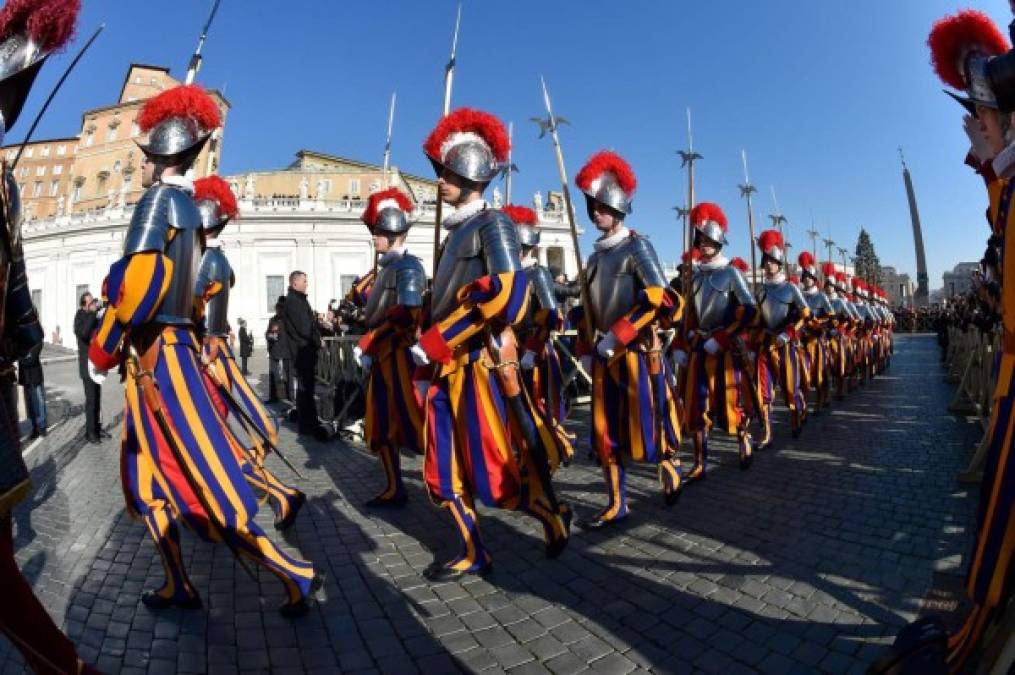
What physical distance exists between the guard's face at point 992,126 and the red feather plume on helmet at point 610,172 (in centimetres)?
257

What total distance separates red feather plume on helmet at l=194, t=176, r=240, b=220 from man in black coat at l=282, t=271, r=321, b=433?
223cm

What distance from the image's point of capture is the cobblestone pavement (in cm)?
243

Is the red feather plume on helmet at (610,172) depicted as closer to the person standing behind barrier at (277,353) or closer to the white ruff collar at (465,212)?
the white ruff collar at (465,212)

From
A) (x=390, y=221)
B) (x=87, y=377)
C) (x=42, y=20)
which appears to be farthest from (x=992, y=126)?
(x=87, y=377)

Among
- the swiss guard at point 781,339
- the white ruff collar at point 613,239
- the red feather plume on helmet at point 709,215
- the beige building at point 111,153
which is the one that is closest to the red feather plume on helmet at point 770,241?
the swiss guard at point 781,339

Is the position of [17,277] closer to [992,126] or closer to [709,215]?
[992,126]

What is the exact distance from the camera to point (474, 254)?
324cm

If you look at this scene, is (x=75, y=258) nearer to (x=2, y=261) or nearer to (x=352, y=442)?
(x=352, y=442)

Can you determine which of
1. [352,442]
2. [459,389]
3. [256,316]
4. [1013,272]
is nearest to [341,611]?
[459,389]

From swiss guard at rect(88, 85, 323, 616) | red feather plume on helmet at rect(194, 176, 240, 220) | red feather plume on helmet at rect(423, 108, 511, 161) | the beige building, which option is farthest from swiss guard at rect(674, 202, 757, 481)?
the beige building

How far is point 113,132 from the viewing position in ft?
199

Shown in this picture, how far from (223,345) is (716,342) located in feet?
15.2

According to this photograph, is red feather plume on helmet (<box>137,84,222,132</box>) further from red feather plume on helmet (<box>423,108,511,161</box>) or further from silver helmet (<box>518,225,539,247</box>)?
silver helmet (<box>518,225,539,247</box>)

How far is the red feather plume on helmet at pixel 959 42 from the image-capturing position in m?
2.41
